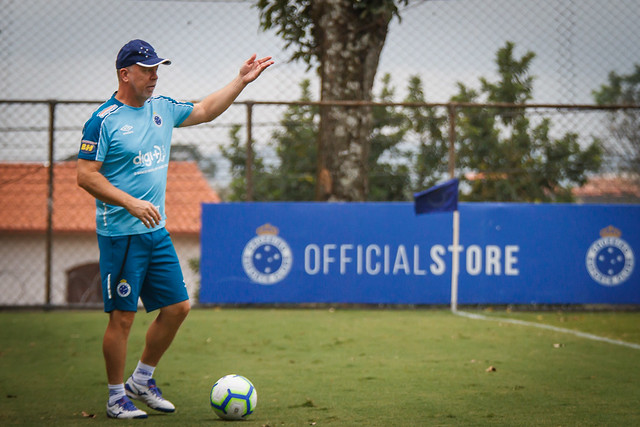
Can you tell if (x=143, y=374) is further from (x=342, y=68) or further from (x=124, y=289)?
(x=342, y=68)

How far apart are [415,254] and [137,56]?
5.80m

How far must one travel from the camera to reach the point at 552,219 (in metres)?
9.33

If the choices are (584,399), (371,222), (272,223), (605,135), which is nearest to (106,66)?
(272,223)

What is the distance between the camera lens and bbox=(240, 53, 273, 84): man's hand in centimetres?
449

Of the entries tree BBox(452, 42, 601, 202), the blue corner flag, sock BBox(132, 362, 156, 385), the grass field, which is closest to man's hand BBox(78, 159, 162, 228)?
sock BBox(132, 362, 156, 385)

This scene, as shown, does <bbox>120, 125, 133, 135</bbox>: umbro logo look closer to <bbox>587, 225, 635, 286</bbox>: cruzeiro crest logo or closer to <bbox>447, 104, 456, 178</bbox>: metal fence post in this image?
<bbox>447, 104, 456, 178</bbox>: metal fence post

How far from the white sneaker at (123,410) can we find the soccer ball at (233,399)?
39 cm

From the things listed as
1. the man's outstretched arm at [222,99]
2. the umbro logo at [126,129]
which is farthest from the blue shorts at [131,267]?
the man's outstretched arm at [222,99]

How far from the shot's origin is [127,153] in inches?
158

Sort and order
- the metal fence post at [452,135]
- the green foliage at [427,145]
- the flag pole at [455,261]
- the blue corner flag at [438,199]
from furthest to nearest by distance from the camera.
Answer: the green foliage at [427,145], the metal fence post at [452,135], the flag pole at [455,261], the blue corner flag at [438,199]

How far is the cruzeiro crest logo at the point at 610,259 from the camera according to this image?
365 inches

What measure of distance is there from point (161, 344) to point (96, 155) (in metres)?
1.05

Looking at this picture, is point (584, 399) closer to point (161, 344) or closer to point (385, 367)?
point (385, 367)

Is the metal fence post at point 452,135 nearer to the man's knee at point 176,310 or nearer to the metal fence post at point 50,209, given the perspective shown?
the metal fence post at point 50,209
